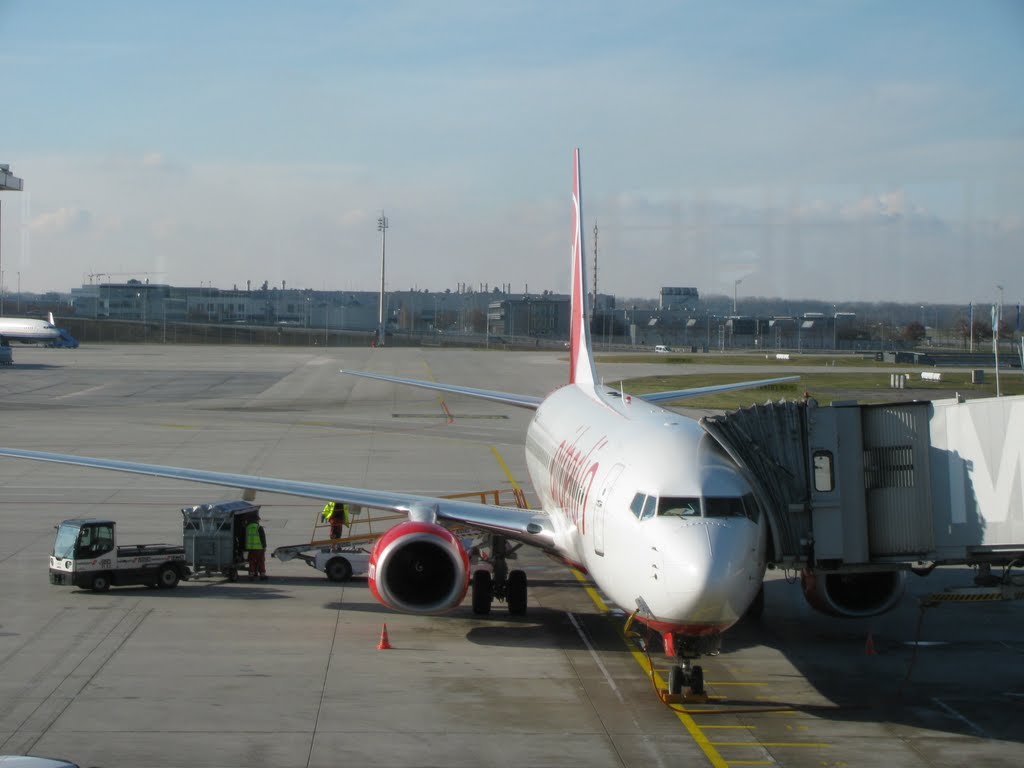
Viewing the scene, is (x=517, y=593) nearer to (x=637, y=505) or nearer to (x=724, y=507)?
(x=637, y=505)

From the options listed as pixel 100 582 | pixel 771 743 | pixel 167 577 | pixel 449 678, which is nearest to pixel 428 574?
pixel 449 678

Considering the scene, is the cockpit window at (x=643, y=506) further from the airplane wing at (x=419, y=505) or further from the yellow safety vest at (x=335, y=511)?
the yellow safety vest at (x=335, y=511)

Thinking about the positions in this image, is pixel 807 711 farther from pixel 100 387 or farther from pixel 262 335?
pixel 262 335

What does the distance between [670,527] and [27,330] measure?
129738mm

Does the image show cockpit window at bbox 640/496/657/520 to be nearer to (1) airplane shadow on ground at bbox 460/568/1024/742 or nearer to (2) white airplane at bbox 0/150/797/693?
(2) white airplane at bbox 0/150/797/693

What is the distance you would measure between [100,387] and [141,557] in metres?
59.0

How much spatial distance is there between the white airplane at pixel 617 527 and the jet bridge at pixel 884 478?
35.0 inches

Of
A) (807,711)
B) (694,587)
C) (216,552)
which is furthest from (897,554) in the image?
(216,552)

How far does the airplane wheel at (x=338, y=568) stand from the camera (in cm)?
2448

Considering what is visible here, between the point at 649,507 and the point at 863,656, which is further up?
the point at 649,507

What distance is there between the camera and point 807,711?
52.8 feet

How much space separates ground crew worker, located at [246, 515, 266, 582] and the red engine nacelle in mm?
5581

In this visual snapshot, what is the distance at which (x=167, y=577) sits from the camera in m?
23.5

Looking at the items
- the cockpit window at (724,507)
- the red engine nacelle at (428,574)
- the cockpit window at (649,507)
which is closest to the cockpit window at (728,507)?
the cockpit window at (724,507)
